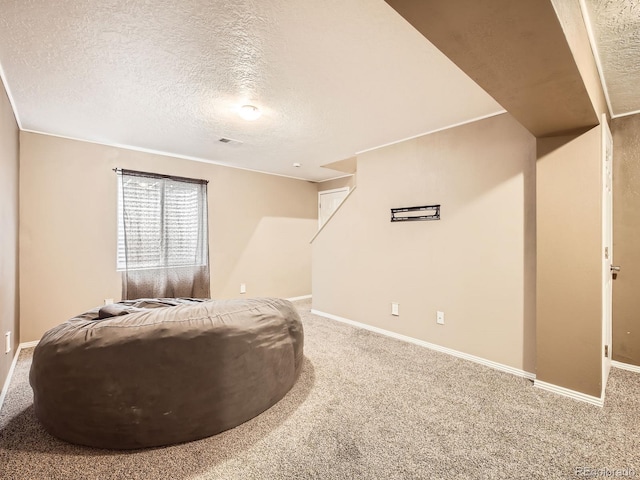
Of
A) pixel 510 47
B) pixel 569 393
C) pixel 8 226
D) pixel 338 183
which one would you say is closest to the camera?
pixel 510 47

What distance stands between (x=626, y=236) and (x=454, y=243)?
1.42 m

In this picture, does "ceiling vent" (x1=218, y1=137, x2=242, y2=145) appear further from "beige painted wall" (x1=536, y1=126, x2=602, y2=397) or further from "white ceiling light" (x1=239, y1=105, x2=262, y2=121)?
"beige painted wall" (x1=536, y1=126, x2=602, y2=397)

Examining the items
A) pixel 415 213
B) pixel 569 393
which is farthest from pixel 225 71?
pixel 569 393

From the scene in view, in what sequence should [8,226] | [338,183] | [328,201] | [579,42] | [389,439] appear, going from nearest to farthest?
[579,42] → [389,439] → [8,226] → [338,183] → [328,201]

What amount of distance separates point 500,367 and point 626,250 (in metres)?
1.54

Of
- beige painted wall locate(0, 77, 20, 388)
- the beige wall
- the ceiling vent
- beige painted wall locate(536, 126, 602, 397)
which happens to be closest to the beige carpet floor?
beige painted wall locate(536, 126, 602, 397)

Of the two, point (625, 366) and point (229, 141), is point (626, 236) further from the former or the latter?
point (229, 141)

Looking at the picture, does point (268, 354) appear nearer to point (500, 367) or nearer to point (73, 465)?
point (73, 465)

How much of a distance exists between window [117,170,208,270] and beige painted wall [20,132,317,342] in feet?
0.46

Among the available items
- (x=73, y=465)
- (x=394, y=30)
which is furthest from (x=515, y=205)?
(x=73, y=465)

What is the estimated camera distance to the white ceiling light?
8.19 ft

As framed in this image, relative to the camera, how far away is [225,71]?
77.2 inches

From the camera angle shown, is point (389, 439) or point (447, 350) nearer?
point (389, 439)

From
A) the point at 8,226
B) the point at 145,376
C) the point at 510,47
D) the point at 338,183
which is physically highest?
the point at 338,183
